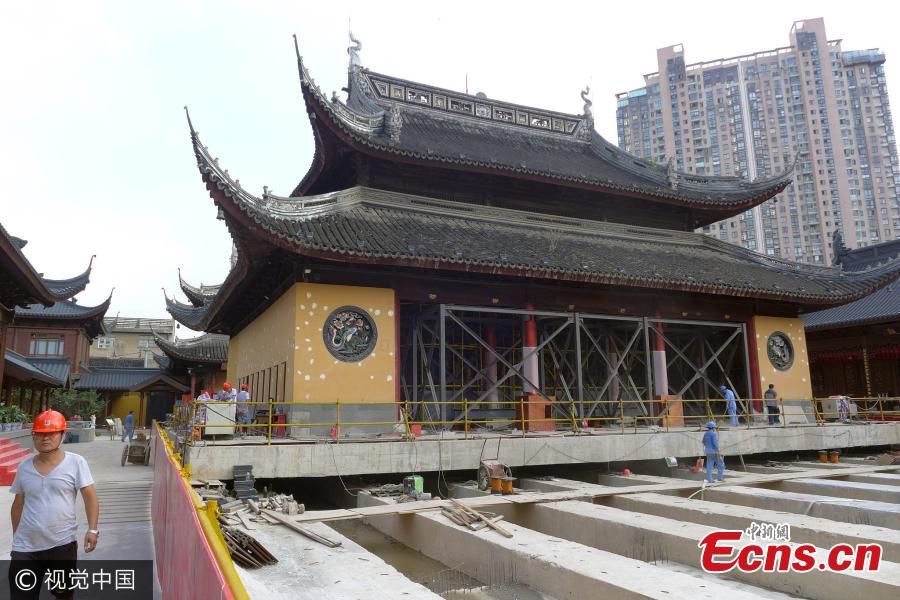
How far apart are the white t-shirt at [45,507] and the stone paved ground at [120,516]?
79.0 inches

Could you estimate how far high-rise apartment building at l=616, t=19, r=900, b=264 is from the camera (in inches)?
3492

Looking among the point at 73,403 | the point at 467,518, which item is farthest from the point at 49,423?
the point at 73,403

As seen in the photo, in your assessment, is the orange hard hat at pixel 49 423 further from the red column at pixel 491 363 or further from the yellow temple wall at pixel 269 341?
the red column at pixel 491 363

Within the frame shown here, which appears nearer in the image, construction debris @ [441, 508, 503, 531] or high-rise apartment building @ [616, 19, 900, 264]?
construction debris @ [441, 508, 503, 531]

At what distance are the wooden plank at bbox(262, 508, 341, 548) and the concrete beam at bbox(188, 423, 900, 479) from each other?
177 centimetres

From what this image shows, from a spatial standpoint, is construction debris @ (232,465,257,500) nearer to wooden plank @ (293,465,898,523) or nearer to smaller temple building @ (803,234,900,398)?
wooden plank @ (293,465,898,523)

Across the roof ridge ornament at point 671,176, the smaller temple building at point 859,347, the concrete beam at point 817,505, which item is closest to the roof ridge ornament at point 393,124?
the roof ridge ornament at point 671,176

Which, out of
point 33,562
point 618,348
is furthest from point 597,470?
point 33,562

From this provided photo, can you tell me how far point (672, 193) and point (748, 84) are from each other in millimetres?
88095

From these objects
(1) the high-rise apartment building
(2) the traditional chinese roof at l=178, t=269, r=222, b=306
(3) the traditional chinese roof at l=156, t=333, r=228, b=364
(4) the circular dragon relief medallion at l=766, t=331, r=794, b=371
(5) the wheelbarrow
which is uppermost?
(1) the high-rise apartment building

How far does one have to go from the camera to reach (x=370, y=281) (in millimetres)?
15711

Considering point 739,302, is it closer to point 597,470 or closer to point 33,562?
point 597,470

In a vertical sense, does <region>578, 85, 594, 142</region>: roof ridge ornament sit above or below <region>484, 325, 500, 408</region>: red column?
above

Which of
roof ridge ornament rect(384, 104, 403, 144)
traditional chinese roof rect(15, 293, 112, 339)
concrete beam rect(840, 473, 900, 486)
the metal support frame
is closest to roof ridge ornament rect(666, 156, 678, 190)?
the metal support frame
